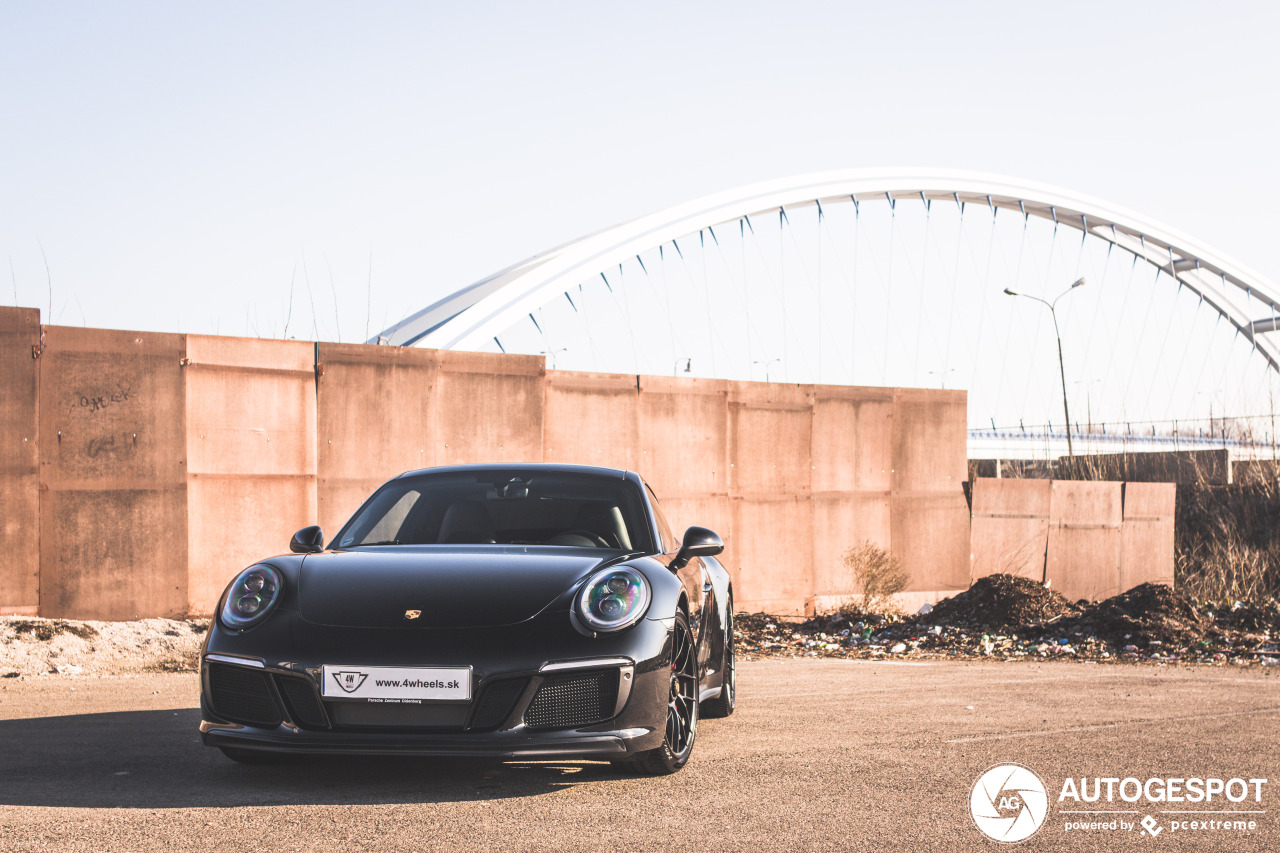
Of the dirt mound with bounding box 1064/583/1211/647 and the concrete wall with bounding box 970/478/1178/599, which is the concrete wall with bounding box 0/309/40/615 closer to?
the dirt mound with bounding box 1064/583/1211/647

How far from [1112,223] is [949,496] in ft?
93.7

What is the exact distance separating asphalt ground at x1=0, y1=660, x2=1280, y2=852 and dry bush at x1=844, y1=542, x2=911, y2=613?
6.42 m

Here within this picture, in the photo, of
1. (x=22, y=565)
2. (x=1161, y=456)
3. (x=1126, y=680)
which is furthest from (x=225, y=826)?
(x=1161, y=456)

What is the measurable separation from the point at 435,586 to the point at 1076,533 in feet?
42.7

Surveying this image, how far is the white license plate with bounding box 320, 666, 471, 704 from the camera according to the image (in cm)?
393

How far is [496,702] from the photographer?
3.96m

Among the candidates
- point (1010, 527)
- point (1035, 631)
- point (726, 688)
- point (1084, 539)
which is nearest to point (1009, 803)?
point (726, 688)

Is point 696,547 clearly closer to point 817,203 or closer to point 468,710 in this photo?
point 468,710

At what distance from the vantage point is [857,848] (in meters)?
3.58

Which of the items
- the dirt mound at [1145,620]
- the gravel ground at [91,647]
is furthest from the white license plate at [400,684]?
the dirt mound at [1145,620]

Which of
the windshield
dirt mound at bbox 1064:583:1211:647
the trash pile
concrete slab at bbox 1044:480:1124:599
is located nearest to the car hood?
the windshield

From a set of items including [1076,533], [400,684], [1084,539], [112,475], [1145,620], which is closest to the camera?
[400,684]

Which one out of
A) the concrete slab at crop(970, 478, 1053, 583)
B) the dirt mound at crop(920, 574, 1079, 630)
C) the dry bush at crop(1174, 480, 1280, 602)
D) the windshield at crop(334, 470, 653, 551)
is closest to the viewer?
the windshield at crop(334, 470, 653, 551)

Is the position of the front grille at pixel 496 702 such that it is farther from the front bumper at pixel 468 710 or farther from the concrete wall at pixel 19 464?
the concrete wall at pixel 19 464
